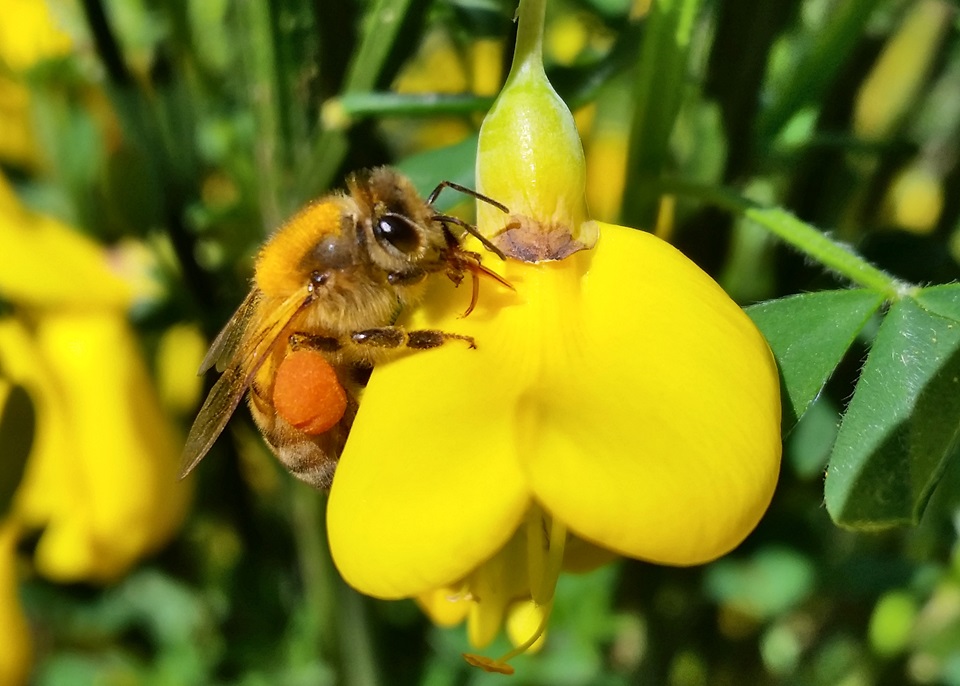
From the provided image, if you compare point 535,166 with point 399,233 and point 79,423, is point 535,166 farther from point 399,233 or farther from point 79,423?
point 79,423

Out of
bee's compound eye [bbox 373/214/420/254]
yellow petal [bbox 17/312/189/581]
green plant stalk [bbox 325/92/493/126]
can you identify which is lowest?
yellow petal [bbox 17/312/189/581]

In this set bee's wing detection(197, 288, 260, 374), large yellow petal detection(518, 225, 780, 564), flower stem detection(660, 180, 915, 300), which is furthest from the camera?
bee's wing detection(197, 288, 260, 374)

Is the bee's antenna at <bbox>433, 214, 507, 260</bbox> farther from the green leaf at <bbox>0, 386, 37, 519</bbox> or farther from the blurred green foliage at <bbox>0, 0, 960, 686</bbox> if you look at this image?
the green leaf at <bbox>0, 386, 37, 519</bbox>

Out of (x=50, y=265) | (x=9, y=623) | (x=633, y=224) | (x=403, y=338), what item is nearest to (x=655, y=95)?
(x=633, y=224)

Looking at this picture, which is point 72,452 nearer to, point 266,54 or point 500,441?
point 266,54

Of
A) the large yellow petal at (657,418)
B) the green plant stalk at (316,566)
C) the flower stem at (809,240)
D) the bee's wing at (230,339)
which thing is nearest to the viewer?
the large yellow petal at (657,418)

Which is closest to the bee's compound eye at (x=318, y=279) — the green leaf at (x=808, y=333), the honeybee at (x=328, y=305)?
the honeybee at (x=328, y=305)

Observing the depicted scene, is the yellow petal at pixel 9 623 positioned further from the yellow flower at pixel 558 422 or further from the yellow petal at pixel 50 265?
the yellow flower at pixel 558 422

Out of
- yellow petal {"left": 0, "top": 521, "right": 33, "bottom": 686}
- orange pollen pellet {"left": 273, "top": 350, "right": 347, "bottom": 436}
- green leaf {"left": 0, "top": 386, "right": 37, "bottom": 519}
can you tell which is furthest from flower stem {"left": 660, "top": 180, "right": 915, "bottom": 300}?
yellow petal {"left": 0, "top": 521, "right": 33, "bottom": 686}
